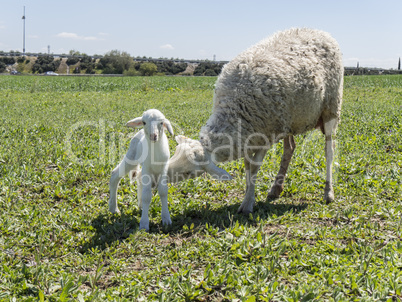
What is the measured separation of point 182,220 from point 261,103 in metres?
1.54

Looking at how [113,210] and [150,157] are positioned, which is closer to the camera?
[150,157]

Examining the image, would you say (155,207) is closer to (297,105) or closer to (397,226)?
(297,105)

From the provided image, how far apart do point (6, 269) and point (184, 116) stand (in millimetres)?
7876

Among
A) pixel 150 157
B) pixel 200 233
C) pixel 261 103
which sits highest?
pixel 261 103

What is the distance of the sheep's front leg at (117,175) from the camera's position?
14.6ft

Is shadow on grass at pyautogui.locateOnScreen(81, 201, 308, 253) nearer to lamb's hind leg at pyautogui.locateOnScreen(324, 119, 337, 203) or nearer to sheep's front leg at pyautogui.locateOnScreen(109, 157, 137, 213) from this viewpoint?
sheep's front leg at pyautogui.locateOnScreen(109, 157, 137, 213)

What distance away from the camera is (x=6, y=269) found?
3.40 m

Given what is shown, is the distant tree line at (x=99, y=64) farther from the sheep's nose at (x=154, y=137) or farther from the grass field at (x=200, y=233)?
the sheep's nose at (x=154, y=137)

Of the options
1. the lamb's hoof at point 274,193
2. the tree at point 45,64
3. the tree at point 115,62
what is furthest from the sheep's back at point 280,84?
the tree at point 45,64

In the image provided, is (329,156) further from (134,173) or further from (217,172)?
(134,173)

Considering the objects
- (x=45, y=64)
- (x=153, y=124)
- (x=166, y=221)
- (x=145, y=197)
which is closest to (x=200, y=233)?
(x=166, y=221)

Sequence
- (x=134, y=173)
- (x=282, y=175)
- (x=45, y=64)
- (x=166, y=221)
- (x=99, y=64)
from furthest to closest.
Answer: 1. (x=45, y=64)
2. (x=99, y=64)
3. (x=282, y=175)
4. (x=134, y=173)
5. (x=166, y=221)

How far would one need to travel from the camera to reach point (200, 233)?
14.0 feet

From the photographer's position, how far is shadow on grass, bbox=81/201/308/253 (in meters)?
4.15
